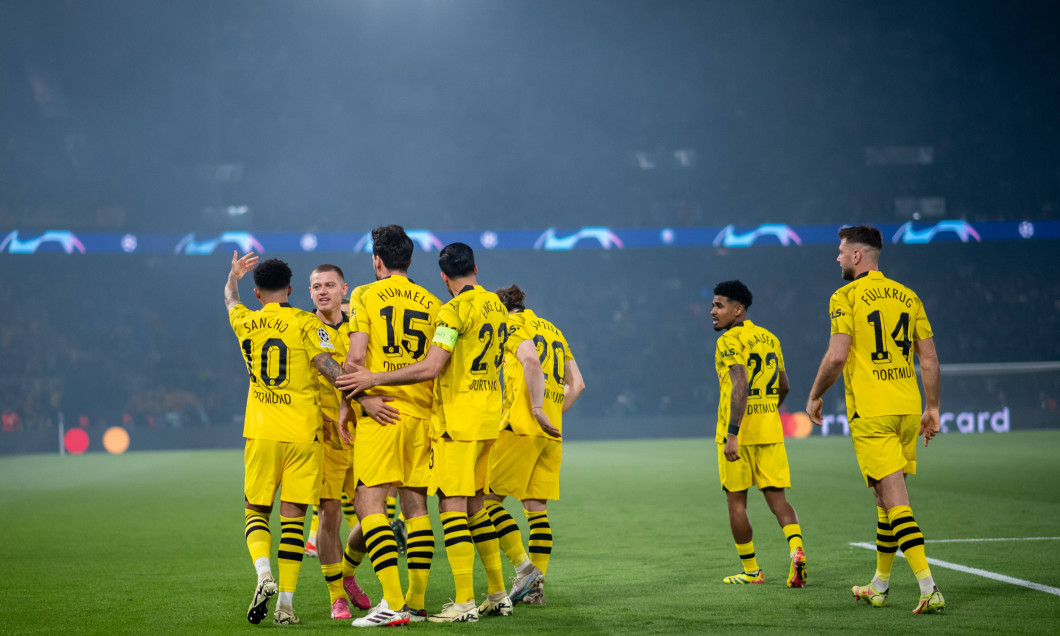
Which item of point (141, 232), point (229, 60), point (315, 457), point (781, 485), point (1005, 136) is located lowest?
point (781, 485)

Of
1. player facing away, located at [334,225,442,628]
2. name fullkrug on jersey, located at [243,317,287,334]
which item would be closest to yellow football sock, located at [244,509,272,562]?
player facing away, located at [334,225,442,628]

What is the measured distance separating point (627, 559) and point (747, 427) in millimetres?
1788

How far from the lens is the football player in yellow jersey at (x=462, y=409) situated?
521 centimetres

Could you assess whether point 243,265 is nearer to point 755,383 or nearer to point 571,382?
point 571,382

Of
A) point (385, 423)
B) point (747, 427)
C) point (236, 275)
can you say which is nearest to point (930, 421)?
point (747, 427)

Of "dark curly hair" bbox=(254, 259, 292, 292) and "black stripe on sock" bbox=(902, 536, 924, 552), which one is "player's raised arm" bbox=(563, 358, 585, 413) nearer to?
"dark curly hair" bbox=(254, 259, 292, 292)

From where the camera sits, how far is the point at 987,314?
34.9m

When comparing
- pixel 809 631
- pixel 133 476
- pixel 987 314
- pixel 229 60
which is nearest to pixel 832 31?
pixel 987 314

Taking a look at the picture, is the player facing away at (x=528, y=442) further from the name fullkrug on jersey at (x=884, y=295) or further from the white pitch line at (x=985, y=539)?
the white pitch line at (x=985, y=539)

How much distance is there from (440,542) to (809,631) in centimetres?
473

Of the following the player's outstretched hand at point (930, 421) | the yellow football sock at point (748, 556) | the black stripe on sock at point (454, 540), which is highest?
the player's outstretched hand at point (930, 421)

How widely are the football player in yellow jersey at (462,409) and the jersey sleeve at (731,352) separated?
5.70 ft

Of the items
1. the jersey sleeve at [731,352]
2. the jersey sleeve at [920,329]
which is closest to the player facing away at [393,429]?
the jersey sleeve at [731,352]

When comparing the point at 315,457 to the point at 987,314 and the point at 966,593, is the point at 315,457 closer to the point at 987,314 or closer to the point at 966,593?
the point at 966,593
